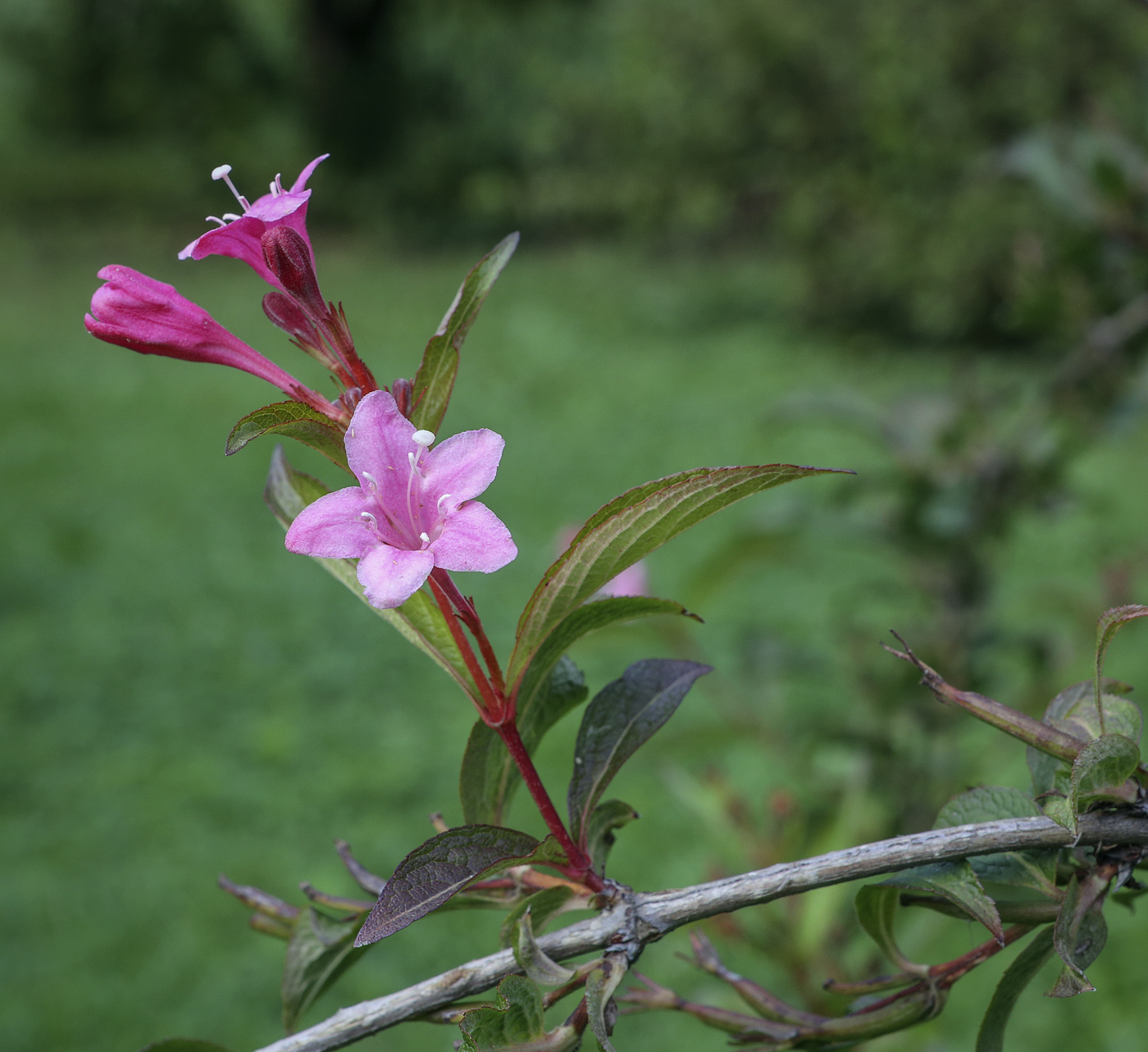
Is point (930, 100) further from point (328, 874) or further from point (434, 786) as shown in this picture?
point (328, 874)

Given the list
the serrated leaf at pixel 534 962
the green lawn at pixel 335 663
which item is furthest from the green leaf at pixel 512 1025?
the green lawn at pixel 335 663

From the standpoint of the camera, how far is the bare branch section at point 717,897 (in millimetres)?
411

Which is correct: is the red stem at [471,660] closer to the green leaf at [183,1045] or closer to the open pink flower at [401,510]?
the open pink flower at [401,510]

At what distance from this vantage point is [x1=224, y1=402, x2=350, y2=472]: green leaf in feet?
1.29

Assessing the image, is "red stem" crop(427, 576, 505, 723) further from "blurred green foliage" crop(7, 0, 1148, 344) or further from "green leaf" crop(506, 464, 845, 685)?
"blurred green foliage" crop(7, 0, 1148, 344)

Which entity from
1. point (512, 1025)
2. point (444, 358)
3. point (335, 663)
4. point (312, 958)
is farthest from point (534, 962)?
point (335, 663)

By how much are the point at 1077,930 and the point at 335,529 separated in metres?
0.31

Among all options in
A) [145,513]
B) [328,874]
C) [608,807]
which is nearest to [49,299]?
[145,513]

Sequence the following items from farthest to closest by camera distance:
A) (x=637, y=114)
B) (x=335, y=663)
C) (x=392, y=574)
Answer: (x=637, y=114), (x=335, y=663), (x=392, y=574)

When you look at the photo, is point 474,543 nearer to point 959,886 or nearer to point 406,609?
point 406,609

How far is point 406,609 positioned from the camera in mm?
463

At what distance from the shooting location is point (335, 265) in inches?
357

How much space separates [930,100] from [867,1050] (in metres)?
5.70

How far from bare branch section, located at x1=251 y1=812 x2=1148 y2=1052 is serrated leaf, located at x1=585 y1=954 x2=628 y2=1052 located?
1 cm
